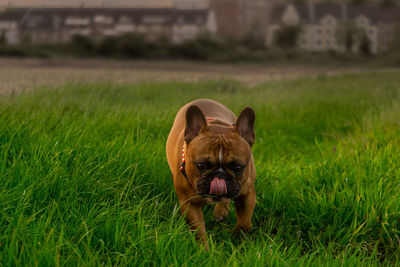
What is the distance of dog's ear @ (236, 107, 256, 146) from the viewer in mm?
3713

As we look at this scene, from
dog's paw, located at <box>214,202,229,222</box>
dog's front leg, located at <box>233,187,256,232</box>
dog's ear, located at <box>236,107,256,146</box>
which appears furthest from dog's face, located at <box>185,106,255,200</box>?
dog's paw, located at <box>214,202,229,222</box>

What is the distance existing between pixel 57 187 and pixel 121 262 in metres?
1.14

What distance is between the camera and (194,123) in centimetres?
375

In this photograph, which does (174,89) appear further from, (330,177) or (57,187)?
(57,187)

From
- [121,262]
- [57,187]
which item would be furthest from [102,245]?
[57,187]

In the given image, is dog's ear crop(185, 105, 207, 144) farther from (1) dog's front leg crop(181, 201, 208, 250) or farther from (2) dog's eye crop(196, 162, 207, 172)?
(1) dog's front leg crop(181, 201, 208, 250)

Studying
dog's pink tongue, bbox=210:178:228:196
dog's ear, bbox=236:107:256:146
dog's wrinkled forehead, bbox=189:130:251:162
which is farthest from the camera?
dog's ear, bbox=236:107:256:146

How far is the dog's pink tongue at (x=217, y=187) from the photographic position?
11.0 ft

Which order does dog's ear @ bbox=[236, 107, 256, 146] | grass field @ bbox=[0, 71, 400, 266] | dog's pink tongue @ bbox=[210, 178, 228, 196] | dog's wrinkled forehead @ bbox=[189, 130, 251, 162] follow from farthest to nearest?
1. dog's ear @ bbox=[236, 107, 256, 146]
2. dog's wrinkled forehead @ bbox=[189, 130, 251, 162]
3. dog's pink tongue @ bbox=[210, 178, 228, 196]
4. grass field @ bbox=[0, 71, 400, 266]

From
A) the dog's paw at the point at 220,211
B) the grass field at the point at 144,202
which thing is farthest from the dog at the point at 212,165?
the dog's paw at the point at 220,211

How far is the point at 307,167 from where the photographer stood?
17.4 feet

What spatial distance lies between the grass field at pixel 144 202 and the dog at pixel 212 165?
0.62ft

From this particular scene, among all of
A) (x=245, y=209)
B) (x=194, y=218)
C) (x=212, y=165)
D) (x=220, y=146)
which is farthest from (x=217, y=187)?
(x=245, y=209)

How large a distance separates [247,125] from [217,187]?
67 cm
